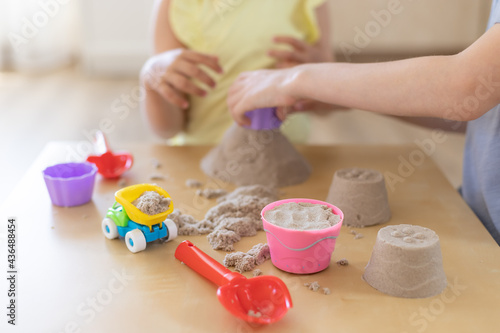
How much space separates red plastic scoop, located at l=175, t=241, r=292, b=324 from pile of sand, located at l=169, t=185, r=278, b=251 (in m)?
0.08

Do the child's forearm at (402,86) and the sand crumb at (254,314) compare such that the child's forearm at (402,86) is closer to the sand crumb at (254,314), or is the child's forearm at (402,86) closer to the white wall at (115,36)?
the sand crumb at (254,314)

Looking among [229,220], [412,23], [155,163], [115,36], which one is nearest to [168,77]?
[155,163]

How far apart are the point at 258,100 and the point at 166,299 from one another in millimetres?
385

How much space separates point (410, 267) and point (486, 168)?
31 cm

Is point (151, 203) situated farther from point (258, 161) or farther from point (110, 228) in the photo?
point (258, 161)

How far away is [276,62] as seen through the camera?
118cm

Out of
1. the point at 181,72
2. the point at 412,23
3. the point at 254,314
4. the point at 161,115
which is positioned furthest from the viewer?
the point at 412,23

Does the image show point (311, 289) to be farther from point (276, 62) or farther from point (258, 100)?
point (276, 62)

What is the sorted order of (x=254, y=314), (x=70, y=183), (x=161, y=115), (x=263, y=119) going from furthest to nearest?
(x=161, y=115), (x=263, y=119), (x=70, y=183), (x=254, y=314)

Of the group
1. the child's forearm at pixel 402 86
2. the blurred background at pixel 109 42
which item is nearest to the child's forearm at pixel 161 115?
the child's forearm at pixel 402 86

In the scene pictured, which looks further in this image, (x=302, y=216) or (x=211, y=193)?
(x=211, y=193)

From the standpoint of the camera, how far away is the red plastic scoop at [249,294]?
52 cm

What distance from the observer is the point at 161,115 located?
1.19 metres

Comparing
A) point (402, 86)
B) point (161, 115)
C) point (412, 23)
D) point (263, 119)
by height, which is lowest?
point (412, 23)
